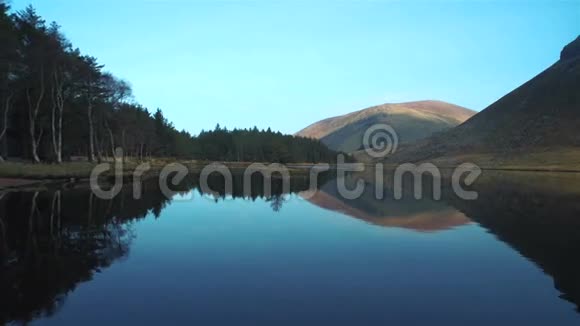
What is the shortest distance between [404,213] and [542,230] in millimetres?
10138

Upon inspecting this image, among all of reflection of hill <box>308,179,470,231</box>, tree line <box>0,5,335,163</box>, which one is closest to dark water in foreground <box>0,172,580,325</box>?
reflection of hill <box>308,179,470,231</box>

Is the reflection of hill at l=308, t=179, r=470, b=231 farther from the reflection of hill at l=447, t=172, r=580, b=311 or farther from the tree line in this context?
the tree line

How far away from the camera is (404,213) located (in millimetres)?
32812

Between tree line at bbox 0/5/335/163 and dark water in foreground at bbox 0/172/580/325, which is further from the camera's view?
tree line at bbox 0/5/335/163

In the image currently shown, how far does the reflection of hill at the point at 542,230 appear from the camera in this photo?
15086 mm

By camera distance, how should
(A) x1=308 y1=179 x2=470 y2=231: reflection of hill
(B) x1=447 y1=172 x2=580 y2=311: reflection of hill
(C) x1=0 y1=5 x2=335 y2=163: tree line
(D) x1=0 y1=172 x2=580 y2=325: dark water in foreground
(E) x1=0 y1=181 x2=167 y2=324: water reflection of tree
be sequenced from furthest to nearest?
(C) x1=0 y1=5 x2=335 y2=163: tree line → (A) x1=308 y1=179 x2=470 y2=231: reflection of hill → (B) x1=447 y1=172 x2=580 y2=311: reflection of hill → (E) x1=0 y1=181 x2=167 y2=324: water reflection of tree → (D) x1=0 y1=172 x2=580 y2=325: dark water in foreground

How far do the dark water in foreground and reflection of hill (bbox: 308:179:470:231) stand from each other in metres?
0.43

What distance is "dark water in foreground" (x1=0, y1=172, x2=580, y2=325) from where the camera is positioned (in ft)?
34.9

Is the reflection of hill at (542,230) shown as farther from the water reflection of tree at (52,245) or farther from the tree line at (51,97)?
the tree line at (51,97)

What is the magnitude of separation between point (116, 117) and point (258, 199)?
172ft

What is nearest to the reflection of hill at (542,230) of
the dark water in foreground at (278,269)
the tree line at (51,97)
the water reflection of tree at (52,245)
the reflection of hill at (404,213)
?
the dark water in foreground at (278,269)

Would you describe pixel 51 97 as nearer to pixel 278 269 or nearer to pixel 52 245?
pixel 52 245

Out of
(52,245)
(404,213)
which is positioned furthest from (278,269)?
(404,213)

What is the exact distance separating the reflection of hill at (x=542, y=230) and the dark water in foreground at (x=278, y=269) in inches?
4.3
